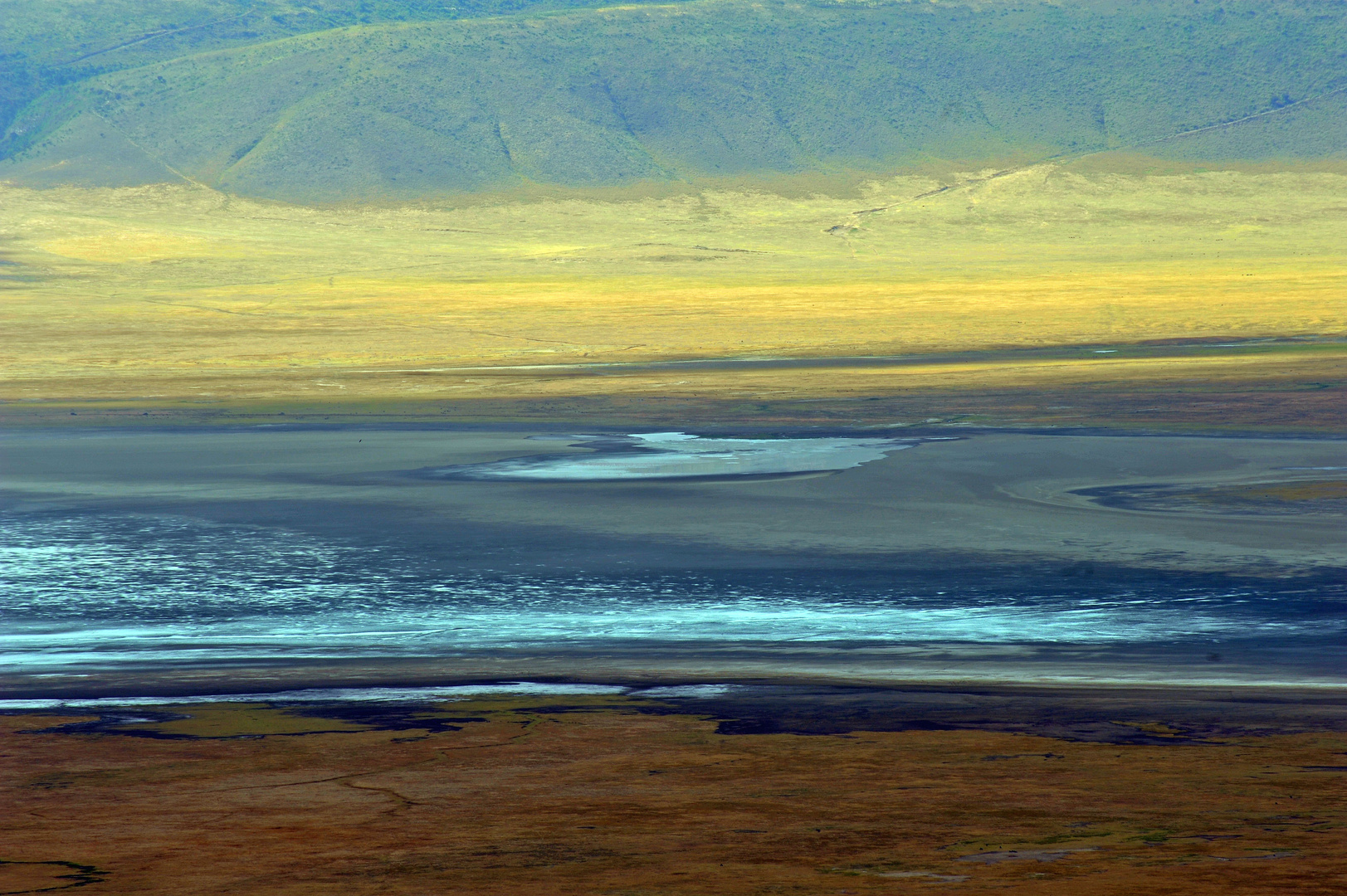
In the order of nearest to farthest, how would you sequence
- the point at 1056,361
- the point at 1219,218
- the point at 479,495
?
the point at 479,495
the point at 1056,361
the point at 1219,218

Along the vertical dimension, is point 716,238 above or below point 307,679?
above

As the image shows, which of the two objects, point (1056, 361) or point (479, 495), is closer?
point (479, 495)

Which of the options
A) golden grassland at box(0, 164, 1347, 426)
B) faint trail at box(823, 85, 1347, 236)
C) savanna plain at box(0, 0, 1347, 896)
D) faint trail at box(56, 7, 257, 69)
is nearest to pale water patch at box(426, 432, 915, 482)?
savanna plain at box(0, 0, 1347, 896)

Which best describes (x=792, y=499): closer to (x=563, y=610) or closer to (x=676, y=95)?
(x=563, y=610)

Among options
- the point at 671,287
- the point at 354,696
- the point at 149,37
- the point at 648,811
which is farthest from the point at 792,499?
the point at 149,37

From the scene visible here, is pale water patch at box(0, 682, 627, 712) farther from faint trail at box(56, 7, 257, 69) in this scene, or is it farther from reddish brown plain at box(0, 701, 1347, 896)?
faint trail at box(56, 7, 257, 69)

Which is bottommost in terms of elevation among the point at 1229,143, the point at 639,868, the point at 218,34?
the point at 639,868

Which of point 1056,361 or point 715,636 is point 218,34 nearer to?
point 1056,361

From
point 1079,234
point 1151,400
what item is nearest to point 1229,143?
point 1079,234
